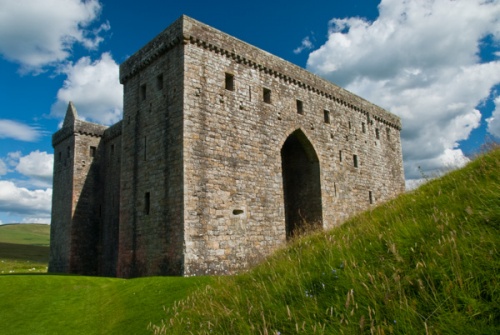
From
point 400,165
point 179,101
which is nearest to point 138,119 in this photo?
point 179,101

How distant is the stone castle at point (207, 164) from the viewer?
573 inches

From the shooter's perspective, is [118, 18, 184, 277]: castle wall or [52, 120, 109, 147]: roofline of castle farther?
[52, 120, 109, 147]: roofline of castle

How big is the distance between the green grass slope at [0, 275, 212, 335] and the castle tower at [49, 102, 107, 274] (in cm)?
964

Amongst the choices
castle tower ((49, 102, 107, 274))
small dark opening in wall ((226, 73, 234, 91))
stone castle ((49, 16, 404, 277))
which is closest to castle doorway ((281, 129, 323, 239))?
stone castle ((49, 16, 404, 277))

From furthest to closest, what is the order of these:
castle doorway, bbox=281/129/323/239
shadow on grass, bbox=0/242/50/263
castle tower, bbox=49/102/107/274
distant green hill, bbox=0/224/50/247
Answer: distant green hill, bbox=0/224/50/247 < shadow on grass, bbox=0/242/50/263 < castle tower, bbox=49/102/107/274 < castle doorway, bbox=281/129/323/239

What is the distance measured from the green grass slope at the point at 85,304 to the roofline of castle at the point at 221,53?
9348mm

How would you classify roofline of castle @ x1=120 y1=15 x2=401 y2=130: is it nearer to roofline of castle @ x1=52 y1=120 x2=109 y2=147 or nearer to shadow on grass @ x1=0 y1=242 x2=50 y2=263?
roofline of castle @ x1=52 y1=120 x2=109 y2=147

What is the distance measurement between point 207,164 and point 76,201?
12484mm

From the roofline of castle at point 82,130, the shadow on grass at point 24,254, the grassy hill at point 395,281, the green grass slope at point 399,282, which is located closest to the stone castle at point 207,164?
the roofline of castle at point 82,130

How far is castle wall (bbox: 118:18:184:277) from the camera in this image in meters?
14.4

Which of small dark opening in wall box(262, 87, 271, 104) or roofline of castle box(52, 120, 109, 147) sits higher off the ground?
roofline of castle box(52, 120, 109, 147)

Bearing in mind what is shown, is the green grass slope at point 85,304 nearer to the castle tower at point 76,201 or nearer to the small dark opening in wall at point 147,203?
the small dark opening in wall at point 147,203

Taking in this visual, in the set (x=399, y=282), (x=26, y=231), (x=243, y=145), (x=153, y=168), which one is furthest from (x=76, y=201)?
(x=26, y=231)

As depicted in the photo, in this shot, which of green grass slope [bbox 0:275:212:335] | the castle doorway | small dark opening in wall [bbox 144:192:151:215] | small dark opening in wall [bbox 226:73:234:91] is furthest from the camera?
the castle doorway
